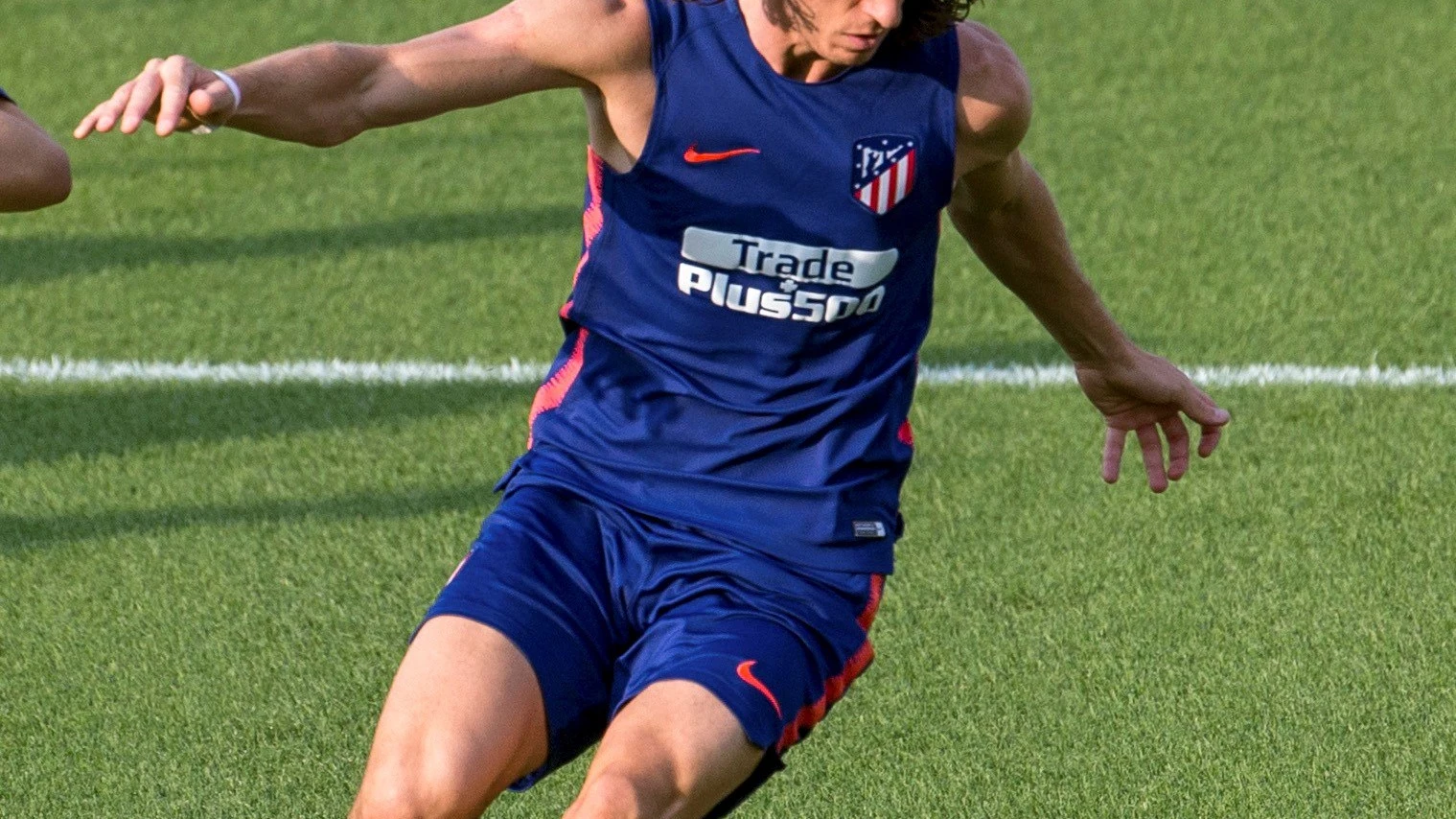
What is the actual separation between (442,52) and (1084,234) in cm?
497

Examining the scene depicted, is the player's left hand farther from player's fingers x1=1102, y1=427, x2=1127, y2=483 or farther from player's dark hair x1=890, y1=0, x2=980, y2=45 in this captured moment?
player's dark hair x1=890, y1=0, x2=980, y2=45

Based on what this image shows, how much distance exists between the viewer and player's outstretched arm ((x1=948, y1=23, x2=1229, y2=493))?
364cm

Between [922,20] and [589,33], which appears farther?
[922,20]

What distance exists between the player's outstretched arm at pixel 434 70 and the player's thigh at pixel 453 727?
0.83 m

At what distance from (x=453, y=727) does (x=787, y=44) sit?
124cm

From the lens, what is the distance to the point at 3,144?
2936 mm

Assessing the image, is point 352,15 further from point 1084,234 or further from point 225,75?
point 225,75

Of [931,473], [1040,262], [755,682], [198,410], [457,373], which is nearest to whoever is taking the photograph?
[755,682]

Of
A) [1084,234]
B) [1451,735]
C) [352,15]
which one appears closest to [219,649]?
[1451,735]

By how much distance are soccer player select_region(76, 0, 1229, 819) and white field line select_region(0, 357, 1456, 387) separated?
10.2 ft

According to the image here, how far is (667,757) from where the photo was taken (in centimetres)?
319

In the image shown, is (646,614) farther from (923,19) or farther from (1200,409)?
(1200,409)

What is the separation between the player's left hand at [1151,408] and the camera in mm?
4188

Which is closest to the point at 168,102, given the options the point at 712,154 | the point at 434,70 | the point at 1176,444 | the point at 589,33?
the point at 434,70
